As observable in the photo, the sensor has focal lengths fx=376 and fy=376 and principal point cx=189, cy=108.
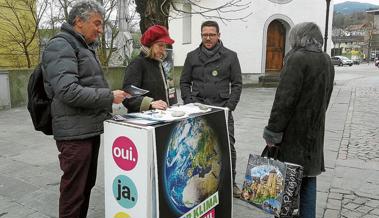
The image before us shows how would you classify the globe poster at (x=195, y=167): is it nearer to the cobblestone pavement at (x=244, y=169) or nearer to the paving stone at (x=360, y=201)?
the cobblestone pavement at (x=244, y=169)

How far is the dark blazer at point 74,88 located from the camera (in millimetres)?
2459

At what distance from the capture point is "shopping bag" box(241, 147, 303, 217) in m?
2.89

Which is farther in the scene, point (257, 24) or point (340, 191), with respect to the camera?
point (257, 24)

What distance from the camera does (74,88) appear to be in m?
2.44

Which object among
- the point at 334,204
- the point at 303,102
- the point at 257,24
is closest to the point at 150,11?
the point at 303,102

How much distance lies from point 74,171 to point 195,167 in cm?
88

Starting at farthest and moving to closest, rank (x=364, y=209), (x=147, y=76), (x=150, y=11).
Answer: (x=150, y=11), (x=364, y=209), (x=147, y=76)

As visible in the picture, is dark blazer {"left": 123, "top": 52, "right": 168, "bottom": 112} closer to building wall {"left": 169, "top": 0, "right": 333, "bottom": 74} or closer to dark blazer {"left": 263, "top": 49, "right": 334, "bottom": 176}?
dark blazer {"left": 263, "top": 49, "right": 334, "bottom": 176}

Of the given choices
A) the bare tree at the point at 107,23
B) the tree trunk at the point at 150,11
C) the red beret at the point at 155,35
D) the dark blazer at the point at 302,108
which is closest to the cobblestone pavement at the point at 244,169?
the dark blazer at the point at 302,108

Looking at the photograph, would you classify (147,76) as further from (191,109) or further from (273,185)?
(273,185)

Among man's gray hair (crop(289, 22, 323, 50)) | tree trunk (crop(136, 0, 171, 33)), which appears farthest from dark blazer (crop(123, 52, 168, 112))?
tree trunk (crop(136, 0, 171, 33))

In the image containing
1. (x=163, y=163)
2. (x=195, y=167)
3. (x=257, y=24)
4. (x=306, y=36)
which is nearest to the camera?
(x=163, y=163)

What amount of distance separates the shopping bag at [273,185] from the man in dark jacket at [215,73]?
0.98m

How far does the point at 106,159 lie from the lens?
2535 millimetres
